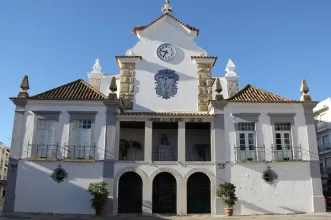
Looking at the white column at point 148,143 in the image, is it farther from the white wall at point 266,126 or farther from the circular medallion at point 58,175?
the circular medallion at point 58,175

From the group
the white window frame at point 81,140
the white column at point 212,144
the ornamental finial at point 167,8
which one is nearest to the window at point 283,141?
the white column at point 212,144

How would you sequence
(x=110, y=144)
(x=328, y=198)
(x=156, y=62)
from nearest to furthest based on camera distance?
1. (x=110, y=144)
2. (x=156, y=62)
3. (x=328, y=198)

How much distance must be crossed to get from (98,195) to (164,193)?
407 cm

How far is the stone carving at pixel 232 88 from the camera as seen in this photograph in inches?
1026

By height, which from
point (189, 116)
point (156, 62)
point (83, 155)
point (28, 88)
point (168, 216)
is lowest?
point (168, 216)

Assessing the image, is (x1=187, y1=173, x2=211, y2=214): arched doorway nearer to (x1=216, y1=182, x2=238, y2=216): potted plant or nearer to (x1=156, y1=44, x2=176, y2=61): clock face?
(x1=216, y1=182, x2=238, y2=216): potted plant

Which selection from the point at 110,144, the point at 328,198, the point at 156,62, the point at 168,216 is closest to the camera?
the point at 168,216

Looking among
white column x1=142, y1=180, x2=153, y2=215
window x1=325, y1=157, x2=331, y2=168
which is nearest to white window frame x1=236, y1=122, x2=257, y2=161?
white column x1=142, y1=180, x2=153, y2=215

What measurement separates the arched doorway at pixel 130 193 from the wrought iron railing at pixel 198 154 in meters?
3.58

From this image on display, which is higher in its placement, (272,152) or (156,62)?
(156,62)

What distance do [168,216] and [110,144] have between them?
16.4ft

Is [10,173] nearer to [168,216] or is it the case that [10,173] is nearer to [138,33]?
[168,216]

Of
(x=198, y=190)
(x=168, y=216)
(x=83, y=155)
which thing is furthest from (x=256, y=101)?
(x=83, y=155)

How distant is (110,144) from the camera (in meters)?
19.8
